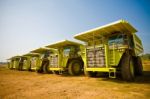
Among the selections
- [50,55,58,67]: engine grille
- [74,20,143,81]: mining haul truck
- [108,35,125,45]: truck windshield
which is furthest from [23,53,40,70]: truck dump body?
[108,35,125,45]: truck windshield

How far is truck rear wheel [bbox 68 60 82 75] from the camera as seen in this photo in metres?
11.5

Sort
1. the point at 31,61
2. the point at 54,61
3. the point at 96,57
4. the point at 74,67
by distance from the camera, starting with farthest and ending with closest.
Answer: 1. the point at 31,61
2. the point at 54,61
3. the point at 74,67
4. the point at 96,57

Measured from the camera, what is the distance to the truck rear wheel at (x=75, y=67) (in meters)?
11.5

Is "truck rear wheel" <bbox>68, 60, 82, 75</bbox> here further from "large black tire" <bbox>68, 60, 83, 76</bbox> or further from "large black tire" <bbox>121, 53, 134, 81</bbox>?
"large black tire" <bbox>121, 53, 134, 81</bbox>

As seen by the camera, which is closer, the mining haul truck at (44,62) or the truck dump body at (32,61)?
the mining haul truck at (44,62)

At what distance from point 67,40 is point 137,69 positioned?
19.9 feet

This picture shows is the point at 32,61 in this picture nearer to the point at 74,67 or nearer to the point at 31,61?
the point at 31,61

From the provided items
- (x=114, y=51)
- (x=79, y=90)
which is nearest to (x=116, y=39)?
(x=114, y=51)

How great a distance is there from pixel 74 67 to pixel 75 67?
0.12 m

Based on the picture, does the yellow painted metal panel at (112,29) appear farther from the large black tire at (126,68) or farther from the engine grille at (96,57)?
the large black tire at (126,68)

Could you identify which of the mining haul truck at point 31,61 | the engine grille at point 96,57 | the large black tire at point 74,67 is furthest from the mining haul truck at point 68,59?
the mining haul truck at point 31,61

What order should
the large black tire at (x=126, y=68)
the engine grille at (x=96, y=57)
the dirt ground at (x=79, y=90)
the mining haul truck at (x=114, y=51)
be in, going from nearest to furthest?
the dirt ground at (x=79, y=90), the large black tire at (x=126, y=68), the mining haul truck at (x=114, y=51), the engine grille at (x=96, y=57)

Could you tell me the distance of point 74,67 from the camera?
11.8 metres

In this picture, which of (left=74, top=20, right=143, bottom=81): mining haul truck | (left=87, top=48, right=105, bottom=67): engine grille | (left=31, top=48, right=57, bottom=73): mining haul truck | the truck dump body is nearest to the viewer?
(left=74, top=20, right=143, bottom=81): mining haul truck
